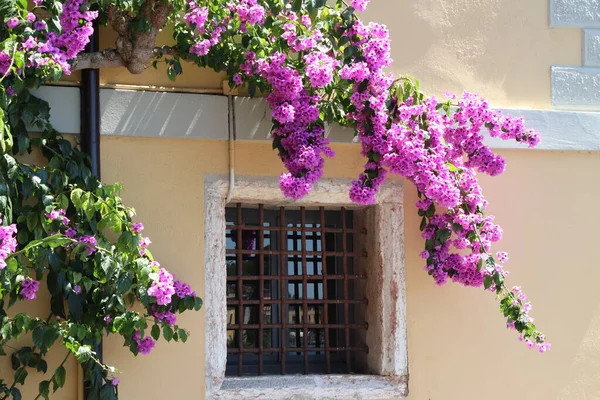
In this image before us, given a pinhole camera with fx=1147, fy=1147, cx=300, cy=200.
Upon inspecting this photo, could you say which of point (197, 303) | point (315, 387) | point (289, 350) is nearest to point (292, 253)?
point (289, 350)

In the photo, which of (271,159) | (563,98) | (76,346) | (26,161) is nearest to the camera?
(76,346)

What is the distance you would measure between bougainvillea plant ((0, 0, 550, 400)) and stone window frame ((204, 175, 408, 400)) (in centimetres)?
22

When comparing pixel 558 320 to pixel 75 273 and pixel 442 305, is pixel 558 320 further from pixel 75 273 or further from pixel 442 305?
pixel 75 273

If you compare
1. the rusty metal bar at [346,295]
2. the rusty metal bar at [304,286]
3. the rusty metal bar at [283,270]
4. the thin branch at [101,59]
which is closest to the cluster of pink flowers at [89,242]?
the thin branch at [101,59]

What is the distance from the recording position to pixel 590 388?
6020mm

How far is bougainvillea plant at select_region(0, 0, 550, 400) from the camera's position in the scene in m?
4.88

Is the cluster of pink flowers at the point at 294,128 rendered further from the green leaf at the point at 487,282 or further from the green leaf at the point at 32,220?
the green leaf at the point at 32,220

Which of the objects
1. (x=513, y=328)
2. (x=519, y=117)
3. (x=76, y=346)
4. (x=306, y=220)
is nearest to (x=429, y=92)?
(x=519, y=117)

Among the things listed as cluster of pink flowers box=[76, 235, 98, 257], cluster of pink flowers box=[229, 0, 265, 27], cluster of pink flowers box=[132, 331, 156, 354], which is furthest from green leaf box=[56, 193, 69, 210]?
cluster of pink flowers box=[229, 0, 265, 27]

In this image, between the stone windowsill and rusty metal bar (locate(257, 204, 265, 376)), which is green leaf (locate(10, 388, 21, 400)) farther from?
rusty metal bar (locate(257, 204, 265, 376))

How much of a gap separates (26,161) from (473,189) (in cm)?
213

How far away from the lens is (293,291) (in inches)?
236

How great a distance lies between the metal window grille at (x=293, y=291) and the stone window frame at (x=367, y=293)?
0.36 feet

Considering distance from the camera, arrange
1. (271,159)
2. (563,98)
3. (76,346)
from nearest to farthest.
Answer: (76,346) → (271,159) → (563,98)
